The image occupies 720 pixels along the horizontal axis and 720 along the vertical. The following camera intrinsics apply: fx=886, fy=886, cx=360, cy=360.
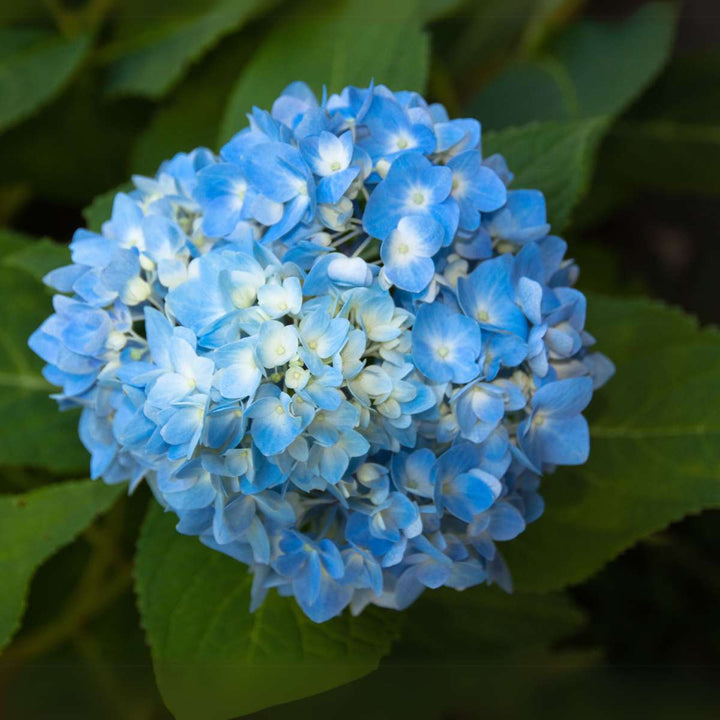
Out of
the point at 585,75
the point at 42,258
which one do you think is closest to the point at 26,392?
the point at 42,258

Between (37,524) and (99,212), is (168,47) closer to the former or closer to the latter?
(99,212)

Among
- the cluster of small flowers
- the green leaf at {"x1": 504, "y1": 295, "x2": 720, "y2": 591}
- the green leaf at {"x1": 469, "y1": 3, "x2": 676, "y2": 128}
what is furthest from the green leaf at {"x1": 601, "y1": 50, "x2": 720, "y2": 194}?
the cluster of small flowers

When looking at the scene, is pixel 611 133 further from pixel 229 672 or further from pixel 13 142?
pixel 229 672

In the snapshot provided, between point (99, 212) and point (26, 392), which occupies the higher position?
point (99, 212)

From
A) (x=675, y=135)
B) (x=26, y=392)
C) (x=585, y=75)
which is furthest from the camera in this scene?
(x=675, y=135)

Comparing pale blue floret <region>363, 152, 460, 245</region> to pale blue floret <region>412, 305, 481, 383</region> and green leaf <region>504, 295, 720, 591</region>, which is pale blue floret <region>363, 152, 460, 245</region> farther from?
green leaf <region>504, 295, 720, 591</region>

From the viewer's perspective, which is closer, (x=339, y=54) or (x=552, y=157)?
(x=552, y=157)

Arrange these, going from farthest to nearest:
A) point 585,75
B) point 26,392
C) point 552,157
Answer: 1. point 585,75
2. point 26,392
3. point 552,157
